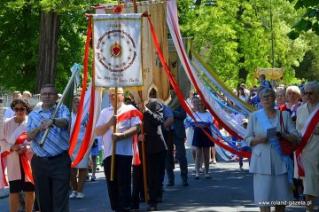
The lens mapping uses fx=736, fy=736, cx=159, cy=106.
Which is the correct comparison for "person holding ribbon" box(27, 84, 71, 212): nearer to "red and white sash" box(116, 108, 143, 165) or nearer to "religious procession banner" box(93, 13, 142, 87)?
"red and white sash" box(116, 108, 143, 165)

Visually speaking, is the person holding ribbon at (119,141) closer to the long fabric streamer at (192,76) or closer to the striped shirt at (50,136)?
the long fabric streamer at (192,76)

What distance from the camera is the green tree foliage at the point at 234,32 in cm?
3183

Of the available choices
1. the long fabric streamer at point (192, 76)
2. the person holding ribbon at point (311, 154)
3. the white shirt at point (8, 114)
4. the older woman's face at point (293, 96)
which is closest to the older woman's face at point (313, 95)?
the person holding ribbon at point (311, 154)

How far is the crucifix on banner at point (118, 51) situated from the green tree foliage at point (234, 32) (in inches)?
772

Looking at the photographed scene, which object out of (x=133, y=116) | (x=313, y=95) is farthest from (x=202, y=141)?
(x=313, y=95)

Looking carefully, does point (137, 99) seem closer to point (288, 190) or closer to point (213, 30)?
point (288, 190)

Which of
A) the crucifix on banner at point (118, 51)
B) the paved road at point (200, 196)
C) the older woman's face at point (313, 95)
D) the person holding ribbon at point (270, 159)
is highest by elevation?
the crucifix on banner at point (118, 51)

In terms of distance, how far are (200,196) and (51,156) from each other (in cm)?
494

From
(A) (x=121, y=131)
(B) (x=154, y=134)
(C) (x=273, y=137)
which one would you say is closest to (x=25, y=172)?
(A) (x=121, y=131)

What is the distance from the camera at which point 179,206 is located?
12.0 meters

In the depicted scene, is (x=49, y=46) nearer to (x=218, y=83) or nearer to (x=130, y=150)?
(x=218, y=83)

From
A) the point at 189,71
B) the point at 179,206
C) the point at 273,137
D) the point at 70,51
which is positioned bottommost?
the point at 179,206

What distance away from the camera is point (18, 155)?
10594 mm

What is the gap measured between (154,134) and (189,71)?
4.02ft
